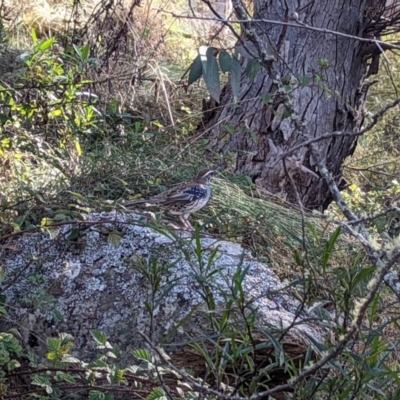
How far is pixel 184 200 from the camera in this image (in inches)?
155

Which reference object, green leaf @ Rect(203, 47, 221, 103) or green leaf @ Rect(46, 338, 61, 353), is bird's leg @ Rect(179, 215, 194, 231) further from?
green leaf @ Rect(203, 47, 221, 103)

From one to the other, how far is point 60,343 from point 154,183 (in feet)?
6.40

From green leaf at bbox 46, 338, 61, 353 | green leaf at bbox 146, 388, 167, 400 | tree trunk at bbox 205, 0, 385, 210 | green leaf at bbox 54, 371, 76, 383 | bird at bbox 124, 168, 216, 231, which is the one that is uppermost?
tree trunk at bbox 205, 0, 385, 210

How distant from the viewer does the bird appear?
3902 millimetres

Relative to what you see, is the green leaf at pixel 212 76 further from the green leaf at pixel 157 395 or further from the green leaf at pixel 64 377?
the green leaf at pixel 64 377

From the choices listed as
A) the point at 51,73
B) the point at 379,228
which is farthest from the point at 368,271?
the point at 51,73

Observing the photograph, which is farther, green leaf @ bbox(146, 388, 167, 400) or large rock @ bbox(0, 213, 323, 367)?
large rock @ bbox(0, 213, 323, 367)

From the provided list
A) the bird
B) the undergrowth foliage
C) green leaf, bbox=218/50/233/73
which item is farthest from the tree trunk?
green leaf, bbox=218/50/233/73

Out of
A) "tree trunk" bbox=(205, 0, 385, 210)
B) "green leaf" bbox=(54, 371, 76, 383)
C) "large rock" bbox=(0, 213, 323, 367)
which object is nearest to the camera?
"green leaf" bbox=(54, 371, 76, 383)

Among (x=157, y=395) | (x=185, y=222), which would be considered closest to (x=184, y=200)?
(x=185, y=222)

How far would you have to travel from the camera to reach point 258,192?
4766mm

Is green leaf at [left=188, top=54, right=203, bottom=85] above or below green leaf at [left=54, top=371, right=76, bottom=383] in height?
above

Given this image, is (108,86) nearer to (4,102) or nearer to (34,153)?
(34,153)

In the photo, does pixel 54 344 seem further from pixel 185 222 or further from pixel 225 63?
pixel 185 222
